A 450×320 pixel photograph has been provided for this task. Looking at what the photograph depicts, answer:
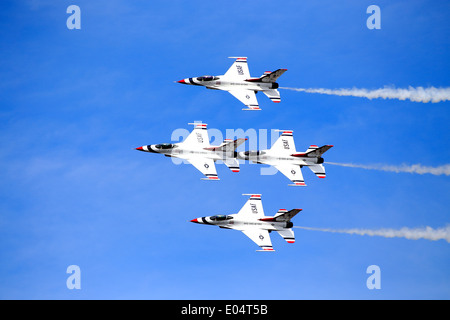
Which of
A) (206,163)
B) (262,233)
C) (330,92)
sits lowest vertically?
(262,233)

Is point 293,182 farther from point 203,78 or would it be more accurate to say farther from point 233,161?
point 203,78

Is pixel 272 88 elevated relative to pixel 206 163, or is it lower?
elevated

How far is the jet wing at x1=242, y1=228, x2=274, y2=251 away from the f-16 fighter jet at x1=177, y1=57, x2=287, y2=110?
11.3 metres

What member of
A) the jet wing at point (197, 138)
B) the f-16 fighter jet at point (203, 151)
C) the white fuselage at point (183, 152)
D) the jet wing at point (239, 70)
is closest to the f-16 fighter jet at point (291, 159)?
the f-16 fighter jet at point (203, 151)

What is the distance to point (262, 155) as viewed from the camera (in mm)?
85250

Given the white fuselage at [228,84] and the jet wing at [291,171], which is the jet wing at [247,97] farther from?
the jet wing at [291,171]

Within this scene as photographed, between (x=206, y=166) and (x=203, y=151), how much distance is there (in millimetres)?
1404

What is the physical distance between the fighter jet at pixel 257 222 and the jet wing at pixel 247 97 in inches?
330

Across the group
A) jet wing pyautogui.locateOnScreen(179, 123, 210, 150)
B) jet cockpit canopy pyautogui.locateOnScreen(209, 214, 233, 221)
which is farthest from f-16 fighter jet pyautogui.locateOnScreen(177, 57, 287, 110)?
jet cockpit canopy pyautogui.locateOnScreen(209, 214, 233, 221)

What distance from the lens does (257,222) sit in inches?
3265

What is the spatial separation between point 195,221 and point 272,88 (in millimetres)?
13977
